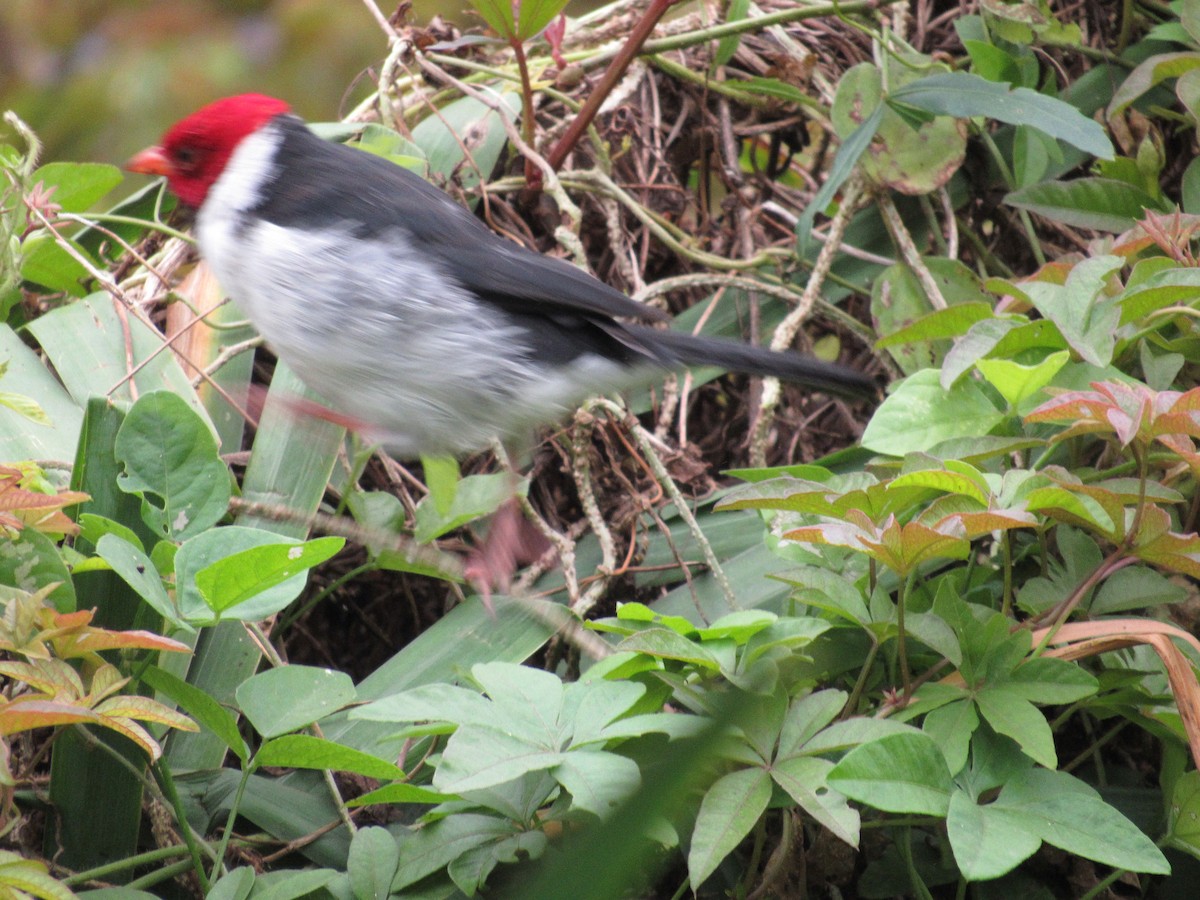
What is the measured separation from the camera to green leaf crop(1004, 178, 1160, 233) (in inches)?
75.7

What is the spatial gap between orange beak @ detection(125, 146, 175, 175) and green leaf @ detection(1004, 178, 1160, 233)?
145cm

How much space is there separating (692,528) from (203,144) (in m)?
1.07

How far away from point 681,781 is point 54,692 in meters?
0.89

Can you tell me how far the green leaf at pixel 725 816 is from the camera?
1.08 m

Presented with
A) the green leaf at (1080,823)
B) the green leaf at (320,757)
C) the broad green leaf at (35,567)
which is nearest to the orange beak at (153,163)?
the broad green leaf at (35,567)

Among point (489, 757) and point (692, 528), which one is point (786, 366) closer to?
point (692, 528)

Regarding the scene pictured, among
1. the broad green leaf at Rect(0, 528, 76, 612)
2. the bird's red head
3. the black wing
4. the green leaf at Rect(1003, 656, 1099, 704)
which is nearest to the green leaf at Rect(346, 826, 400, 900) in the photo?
the broad green leaf at Rect(0, 528, 76, 612)

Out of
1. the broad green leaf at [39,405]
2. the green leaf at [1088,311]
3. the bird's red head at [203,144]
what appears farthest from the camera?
the bird's red head at [203,144]

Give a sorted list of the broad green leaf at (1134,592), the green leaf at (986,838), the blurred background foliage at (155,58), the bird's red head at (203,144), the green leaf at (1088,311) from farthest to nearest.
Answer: the blurred background foliage at (155,58) → the bird's red head at (203,144) → the green leaf at (1088,311) → the broad green leaf at (1134,592) → the green leaf at (986,838)

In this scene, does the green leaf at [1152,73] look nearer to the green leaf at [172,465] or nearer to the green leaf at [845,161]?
the green leaf at [845,161]

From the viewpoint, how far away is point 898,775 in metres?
1.09

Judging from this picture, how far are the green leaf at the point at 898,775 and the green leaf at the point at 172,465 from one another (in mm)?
795

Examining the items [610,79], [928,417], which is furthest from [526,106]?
[928,417]

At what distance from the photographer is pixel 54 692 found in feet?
3.57
